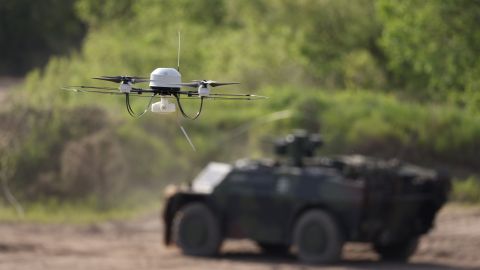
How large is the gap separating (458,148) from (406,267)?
1135 cm

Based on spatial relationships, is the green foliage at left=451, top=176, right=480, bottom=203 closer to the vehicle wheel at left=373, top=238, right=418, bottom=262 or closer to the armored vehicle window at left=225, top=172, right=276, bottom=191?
the vehicle wheel at left=373, top=238, right=418, bottom=262

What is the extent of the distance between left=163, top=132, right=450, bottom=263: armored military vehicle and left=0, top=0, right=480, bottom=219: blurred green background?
3734 millimetres

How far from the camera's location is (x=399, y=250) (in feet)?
77.3

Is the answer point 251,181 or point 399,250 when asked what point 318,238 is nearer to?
point 251,181

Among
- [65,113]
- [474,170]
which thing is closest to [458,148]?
[474,170]

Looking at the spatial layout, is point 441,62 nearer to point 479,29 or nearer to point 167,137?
point 479,29

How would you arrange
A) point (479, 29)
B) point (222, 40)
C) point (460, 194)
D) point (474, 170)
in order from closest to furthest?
1. point (479, 29)
2. point (460, 194)
3. point (474, 170)
4. point (222, 40)

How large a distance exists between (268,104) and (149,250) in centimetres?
1039

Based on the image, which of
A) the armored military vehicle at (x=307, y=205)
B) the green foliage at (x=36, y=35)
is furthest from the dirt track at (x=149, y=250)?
the green foliage at (x=36, y=35)

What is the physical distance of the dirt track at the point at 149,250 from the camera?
22391 mm

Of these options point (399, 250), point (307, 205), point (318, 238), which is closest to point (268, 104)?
point (399, 250)

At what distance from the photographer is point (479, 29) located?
2523cm

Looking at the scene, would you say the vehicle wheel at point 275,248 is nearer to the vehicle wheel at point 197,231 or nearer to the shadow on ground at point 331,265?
the shadow on ground at point 331,265

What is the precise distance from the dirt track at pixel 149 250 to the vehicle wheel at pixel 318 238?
263mm
